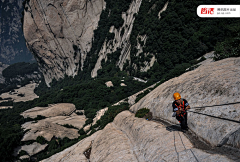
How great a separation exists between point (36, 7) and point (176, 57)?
11028cm

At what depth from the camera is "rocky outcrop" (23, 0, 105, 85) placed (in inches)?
4751

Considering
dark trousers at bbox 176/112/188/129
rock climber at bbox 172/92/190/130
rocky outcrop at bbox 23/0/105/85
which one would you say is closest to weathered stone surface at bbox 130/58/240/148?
dark trousers at bbox 176/112/188/129

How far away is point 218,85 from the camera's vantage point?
1191cm

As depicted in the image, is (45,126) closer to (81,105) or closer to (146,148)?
(81,105)

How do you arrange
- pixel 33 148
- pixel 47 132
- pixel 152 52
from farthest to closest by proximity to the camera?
1. pixel 152 52
2. pixel 47 132
3. pixel 33 148

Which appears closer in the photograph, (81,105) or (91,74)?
(81,105)

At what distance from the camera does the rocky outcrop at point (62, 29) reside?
121 metres

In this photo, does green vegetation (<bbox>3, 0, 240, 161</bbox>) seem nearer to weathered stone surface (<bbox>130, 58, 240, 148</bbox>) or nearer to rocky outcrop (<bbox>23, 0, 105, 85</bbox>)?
rocky outcrop (<bbox>23, 0, 105, 85</bbox>)

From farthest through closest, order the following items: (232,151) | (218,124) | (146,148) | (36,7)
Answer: (36,7), (146,148), (218,124), (232,151)

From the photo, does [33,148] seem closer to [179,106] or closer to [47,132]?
[47,132]

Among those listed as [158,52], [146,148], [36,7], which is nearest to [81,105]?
[158,52]

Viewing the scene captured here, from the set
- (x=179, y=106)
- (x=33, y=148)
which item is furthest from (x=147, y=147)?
(x=33, y=148)

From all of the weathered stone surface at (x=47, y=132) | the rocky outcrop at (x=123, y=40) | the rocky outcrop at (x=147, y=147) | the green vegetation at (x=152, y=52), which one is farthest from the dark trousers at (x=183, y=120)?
the rocky outcrop at (x=123, y=40)

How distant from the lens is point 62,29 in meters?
129
